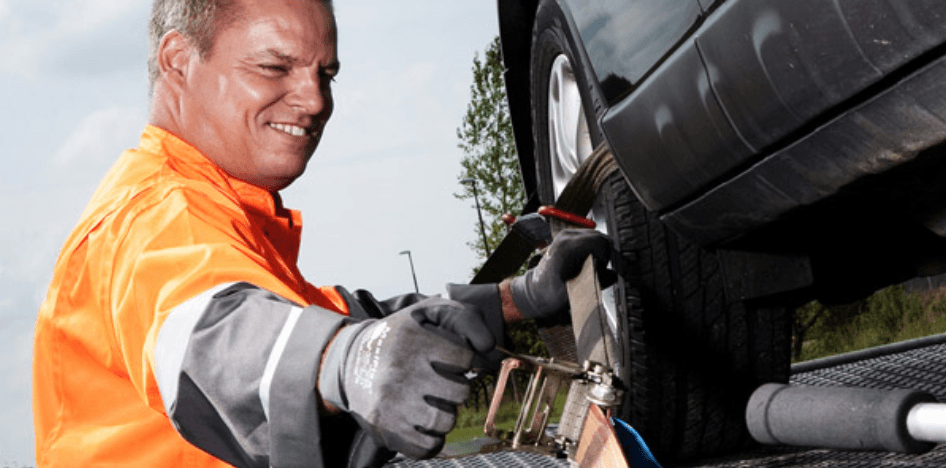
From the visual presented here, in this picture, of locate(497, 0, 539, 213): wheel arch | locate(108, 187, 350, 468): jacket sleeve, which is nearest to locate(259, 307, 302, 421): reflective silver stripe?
locate(108, 187, 350, 468): jacket sleeve

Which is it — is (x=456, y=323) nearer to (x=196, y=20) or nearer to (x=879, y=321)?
(x=196, y=20)

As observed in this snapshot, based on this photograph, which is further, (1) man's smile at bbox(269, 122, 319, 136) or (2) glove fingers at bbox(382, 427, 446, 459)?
(1) man's smile at bbox(269, 122, 319, 136)

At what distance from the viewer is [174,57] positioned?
1540mm

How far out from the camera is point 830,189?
1.54 meters

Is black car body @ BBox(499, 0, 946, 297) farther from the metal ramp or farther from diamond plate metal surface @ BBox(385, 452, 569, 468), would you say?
diamond plate metal surface @ BBox(385, 452, 569, 468)

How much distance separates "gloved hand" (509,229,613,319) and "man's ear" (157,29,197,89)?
2.19 ft

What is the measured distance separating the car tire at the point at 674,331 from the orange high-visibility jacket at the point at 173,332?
2.65 feet

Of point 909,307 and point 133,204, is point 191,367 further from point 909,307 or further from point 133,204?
point 909,307

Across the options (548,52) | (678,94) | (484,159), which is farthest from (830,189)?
(484,159)

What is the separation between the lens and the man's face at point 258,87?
1.51 metres

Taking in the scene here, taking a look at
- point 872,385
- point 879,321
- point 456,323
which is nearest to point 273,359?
point 456,323

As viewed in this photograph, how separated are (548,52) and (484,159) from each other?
1093 cm

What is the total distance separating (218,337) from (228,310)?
28 mm

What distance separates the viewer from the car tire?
84.0 inches
